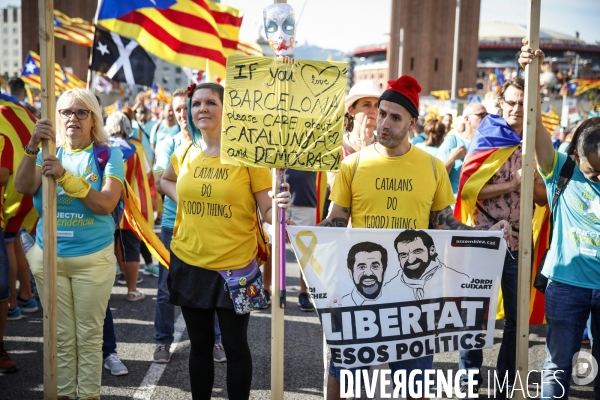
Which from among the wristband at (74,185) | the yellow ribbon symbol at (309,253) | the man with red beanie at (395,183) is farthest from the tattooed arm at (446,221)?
the wristband at (74,185)

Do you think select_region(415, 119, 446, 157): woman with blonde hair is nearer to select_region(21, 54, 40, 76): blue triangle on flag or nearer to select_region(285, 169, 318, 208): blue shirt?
select_region(285, 169, 318, 208): blue shirt

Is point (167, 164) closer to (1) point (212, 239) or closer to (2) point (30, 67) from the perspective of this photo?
(1) point (212, 239)

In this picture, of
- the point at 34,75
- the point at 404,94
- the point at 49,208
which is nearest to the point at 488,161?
the point at 404,94

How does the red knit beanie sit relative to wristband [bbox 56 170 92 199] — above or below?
above

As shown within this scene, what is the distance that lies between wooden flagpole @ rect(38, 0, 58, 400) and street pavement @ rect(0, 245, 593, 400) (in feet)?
3.12

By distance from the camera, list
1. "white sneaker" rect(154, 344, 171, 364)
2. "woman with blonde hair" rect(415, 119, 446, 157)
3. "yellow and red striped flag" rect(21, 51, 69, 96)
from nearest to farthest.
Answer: "white sneaker" rect(154, 344, 171, 364)
"woman with blonde hair" rect(415, 119, 446, 157)
"yellow and red striped flag" rect(21, 51, 69, 96)

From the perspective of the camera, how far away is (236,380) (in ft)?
11.6

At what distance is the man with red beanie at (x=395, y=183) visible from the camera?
344 cm

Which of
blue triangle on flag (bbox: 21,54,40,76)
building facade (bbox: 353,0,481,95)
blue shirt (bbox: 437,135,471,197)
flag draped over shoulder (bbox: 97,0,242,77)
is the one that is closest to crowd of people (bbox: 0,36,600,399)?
flag draped over shoulder (bbox: 97,0,242,77)

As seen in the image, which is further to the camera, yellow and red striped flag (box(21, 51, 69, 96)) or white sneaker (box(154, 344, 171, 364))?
yellow and red striped flag (box(21, 51, 69, 96))

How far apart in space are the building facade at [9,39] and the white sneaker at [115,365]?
471 ft

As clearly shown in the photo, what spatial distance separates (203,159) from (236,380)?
132 cm

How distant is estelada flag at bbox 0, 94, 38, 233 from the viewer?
15.9 feet

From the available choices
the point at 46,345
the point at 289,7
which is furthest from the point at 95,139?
the point at 289,7
